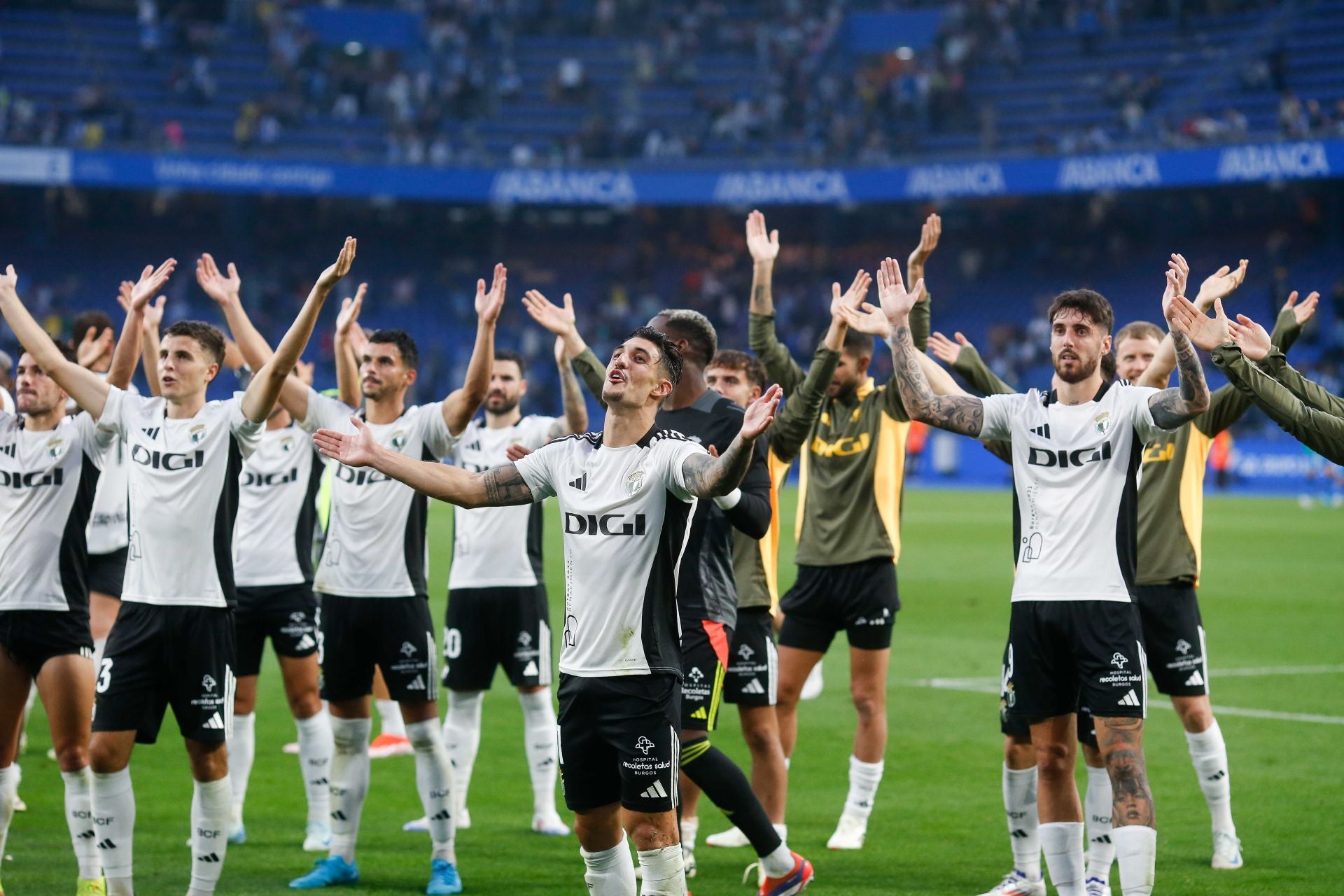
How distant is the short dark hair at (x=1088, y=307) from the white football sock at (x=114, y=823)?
4.44 meters

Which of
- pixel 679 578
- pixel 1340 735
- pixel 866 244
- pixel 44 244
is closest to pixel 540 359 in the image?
pixel 866 244

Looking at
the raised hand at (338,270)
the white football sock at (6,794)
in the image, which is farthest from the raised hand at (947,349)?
the white football sock at (6,794)

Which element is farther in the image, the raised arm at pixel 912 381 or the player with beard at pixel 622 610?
the raised arm at pixel 912 381

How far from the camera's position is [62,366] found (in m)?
6.99

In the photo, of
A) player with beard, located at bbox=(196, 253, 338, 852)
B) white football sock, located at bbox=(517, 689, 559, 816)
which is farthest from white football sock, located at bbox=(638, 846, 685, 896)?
white football sock, located at bbox=(517, 689, 559, 816)

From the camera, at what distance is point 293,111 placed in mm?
47969

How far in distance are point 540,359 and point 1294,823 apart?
40616 millimetres

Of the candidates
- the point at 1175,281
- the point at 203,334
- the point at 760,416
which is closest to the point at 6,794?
the point at 203,334

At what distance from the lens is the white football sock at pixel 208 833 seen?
684 centimetres

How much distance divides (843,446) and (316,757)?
136 inches

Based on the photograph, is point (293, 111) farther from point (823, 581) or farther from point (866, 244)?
point (823, 581)

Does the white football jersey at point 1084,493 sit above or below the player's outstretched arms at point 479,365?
below

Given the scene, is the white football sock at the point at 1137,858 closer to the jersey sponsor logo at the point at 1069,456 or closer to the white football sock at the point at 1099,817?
the white football sock at the point at 1099,817

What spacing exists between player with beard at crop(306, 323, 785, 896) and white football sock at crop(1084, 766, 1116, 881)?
2333mm
